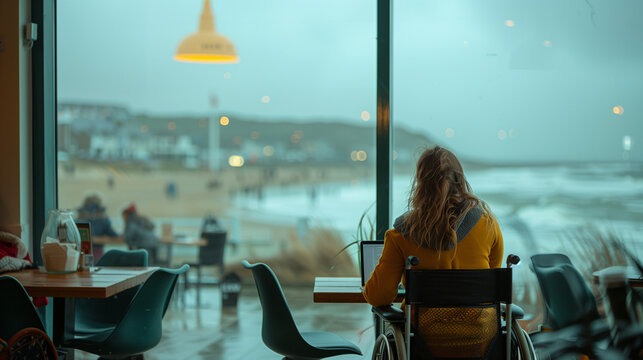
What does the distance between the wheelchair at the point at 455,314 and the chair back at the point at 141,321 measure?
1468mm

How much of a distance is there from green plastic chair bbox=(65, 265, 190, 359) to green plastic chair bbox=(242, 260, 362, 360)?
541 millimetres

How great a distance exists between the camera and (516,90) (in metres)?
4.36

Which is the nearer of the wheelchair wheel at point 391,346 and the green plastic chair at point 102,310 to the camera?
the wheelchair wheel at point 391,346

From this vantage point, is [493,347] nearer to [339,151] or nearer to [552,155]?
[552,155]

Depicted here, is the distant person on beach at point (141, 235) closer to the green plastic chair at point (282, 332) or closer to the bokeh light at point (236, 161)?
the bokeh light at point (236, 161)

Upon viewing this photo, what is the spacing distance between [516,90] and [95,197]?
3.49 m

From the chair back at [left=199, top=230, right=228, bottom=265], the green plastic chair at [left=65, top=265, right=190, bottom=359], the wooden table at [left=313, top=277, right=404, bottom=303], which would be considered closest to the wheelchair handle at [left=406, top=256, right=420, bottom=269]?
the wooden table at [left=313, top=277, right=404, bottom=303]

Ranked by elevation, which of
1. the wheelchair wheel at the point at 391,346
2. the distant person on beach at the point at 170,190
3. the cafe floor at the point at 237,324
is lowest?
the cafe floor at the point at 237,324

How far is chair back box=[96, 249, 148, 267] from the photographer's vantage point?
4.16 m

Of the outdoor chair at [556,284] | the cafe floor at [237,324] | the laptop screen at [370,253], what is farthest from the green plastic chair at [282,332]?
the cafe floor at [237,324]

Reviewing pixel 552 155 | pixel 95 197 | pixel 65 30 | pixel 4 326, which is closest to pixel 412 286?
pixel 4 326

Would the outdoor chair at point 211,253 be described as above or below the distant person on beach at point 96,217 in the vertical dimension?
below

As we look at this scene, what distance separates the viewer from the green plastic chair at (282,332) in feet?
10.2

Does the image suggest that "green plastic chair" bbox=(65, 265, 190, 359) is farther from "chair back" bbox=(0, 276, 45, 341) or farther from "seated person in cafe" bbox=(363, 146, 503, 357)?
"seated person in cafe" bbox=(363, 146, 503, 357)
